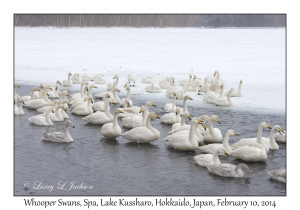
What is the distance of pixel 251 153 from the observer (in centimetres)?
1305

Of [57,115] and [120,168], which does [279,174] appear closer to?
[120,168]

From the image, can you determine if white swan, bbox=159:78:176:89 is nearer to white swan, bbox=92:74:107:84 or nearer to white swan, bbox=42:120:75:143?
white swan, bbox=92:74:107:84

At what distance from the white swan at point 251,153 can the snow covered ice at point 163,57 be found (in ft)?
21.4

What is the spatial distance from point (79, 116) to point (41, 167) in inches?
236

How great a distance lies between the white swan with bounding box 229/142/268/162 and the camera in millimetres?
13055

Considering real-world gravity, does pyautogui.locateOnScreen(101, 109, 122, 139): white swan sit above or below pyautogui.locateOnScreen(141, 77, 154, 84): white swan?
below

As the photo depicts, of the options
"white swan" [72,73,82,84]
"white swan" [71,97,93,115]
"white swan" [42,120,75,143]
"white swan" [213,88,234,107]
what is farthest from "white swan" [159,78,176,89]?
"white swan" [42,120,75,143]

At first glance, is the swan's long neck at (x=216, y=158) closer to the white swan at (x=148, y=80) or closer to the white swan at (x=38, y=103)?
the white swan at (x=38, y=103)

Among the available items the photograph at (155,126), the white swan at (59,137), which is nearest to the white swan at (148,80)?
the photograph at (155,126)

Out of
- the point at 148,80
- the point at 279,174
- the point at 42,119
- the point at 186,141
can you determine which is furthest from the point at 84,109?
the point at 279,174

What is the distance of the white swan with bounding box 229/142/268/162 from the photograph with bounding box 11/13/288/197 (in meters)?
0.03

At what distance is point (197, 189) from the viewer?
11211mm

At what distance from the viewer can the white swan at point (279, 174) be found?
11555 mm

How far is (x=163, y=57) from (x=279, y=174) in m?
22.3
